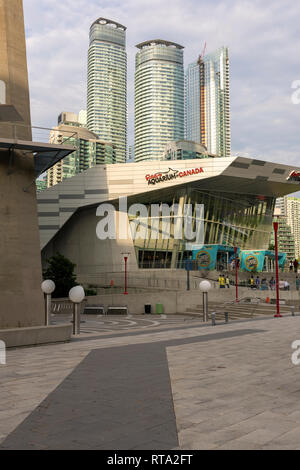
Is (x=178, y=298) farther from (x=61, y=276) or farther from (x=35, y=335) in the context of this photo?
(x=35, y=335)

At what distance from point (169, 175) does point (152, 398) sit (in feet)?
176

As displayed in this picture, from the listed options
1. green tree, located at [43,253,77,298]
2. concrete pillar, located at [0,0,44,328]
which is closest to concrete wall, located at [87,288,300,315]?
green tree, located at [43,253,77,298]

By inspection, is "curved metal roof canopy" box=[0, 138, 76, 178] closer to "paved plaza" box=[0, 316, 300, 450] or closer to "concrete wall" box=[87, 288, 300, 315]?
"paved plaza" box=[0, 316, 300, 450]

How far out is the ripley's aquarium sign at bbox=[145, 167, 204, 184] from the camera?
5825 centimetres

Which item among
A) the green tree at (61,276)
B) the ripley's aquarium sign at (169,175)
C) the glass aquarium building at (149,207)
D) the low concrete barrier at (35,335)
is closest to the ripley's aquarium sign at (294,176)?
the glass aquarium building at (149,207)

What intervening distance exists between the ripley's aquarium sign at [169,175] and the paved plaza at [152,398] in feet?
154

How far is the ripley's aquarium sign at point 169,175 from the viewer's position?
58.2 m

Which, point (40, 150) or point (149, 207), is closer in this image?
point (40, 150)

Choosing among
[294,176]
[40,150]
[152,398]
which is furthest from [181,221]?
[152,398]

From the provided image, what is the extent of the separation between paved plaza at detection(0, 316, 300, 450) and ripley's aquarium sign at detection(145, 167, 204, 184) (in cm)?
4708

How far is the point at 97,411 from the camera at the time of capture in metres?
6.18

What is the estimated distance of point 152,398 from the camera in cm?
696

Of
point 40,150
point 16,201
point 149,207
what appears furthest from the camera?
point 149,207
